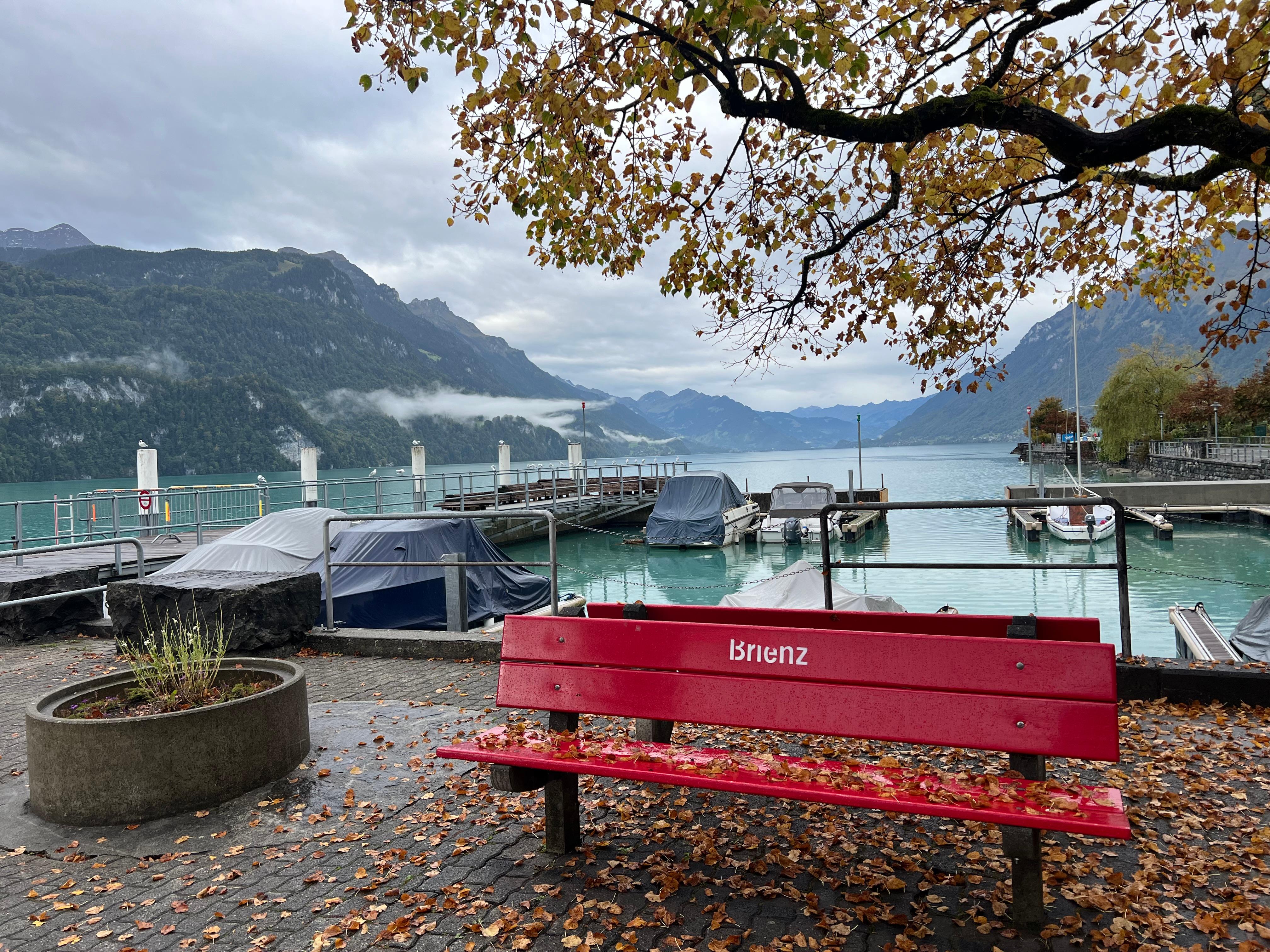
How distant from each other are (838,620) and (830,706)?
2.43ft

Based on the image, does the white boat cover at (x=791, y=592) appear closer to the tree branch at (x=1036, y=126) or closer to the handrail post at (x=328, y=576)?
the handrail post at (x=328, y=576)

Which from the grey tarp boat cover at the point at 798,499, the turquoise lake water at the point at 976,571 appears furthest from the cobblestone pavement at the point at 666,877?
the grey tarp boat cover at the point at 798,499

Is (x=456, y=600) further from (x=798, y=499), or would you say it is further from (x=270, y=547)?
(x=798, y=499)

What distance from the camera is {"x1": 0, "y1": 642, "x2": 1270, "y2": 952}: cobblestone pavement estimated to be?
268cm

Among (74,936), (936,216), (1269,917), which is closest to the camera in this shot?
(1269,917)

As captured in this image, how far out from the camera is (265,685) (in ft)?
14.9

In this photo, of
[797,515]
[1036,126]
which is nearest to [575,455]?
[797,515]

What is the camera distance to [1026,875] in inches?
103

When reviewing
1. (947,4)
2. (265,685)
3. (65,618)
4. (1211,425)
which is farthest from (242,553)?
(1211,425)

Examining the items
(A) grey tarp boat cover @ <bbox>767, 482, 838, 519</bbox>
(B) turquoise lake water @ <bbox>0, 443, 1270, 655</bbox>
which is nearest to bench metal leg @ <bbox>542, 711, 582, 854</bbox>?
(B) turquoise lake water @ <bbox>0, 443, 1270, 655</bbox>

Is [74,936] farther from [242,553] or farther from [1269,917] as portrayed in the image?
[242,553]

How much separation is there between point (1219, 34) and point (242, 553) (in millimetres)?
10664

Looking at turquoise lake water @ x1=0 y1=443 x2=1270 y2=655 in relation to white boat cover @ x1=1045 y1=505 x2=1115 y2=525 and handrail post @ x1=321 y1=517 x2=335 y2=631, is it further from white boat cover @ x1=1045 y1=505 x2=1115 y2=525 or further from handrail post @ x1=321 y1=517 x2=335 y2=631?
handrail post @ x1=321 y1=517 x2=335 y2=631

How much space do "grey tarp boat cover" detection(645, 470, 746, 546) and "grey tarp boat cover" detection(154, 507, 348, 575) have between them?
20.6 meters
